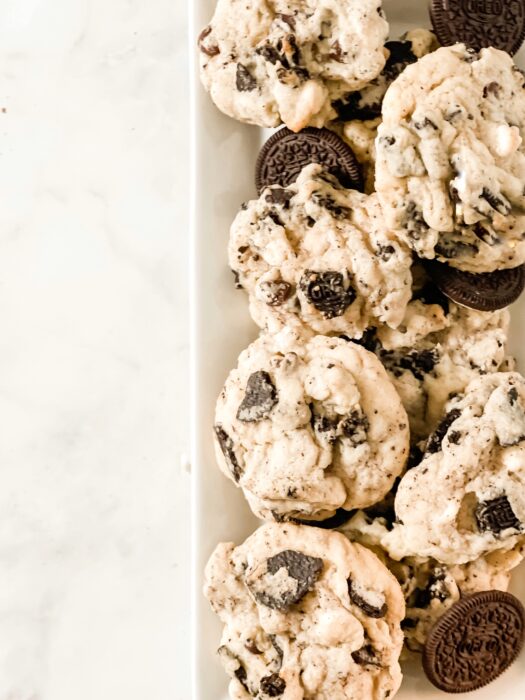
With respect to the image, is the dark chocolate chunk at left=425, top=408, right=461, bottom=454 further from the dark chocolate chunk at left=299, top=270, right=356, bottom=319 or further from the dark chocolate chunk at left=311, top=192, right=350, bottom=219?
the dark chocolate chunk at left=311, top=192, right=350, bottom=219

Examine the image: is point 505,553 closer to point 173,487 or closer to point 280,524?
point 280,524

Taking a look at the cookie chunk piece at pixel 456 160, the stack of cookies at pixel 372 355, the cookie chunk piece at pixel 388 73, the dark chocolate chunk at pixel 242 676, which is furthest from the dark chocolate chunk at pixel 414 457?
the cookie chunk piece at pixel 388 73

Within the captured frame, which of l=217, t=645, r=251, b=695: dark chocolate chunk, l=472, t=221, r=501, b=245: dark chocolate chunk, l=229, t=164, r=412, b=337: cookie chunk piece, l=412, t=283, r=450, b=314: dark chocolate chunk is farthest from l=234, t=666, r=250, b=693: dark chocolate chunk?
l=472, t=221, r=501, b=245: dark chocolate chunk

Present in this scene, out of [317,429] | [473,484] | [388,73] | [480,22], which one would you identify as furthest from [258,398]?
[480,22]

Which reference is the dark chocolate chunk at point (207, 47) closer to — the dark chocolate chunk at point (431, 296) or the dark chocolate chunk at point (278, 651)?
the dark chocolate chunk at point (431, 296)

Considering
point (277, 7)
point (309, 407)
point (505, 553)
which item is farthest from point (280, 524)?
point (277, 7)

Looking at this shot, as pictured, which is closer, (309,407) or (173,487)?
(309,407)

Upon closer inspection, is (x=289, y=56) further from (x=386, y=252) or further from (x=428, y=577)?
(x=428, y=577)
